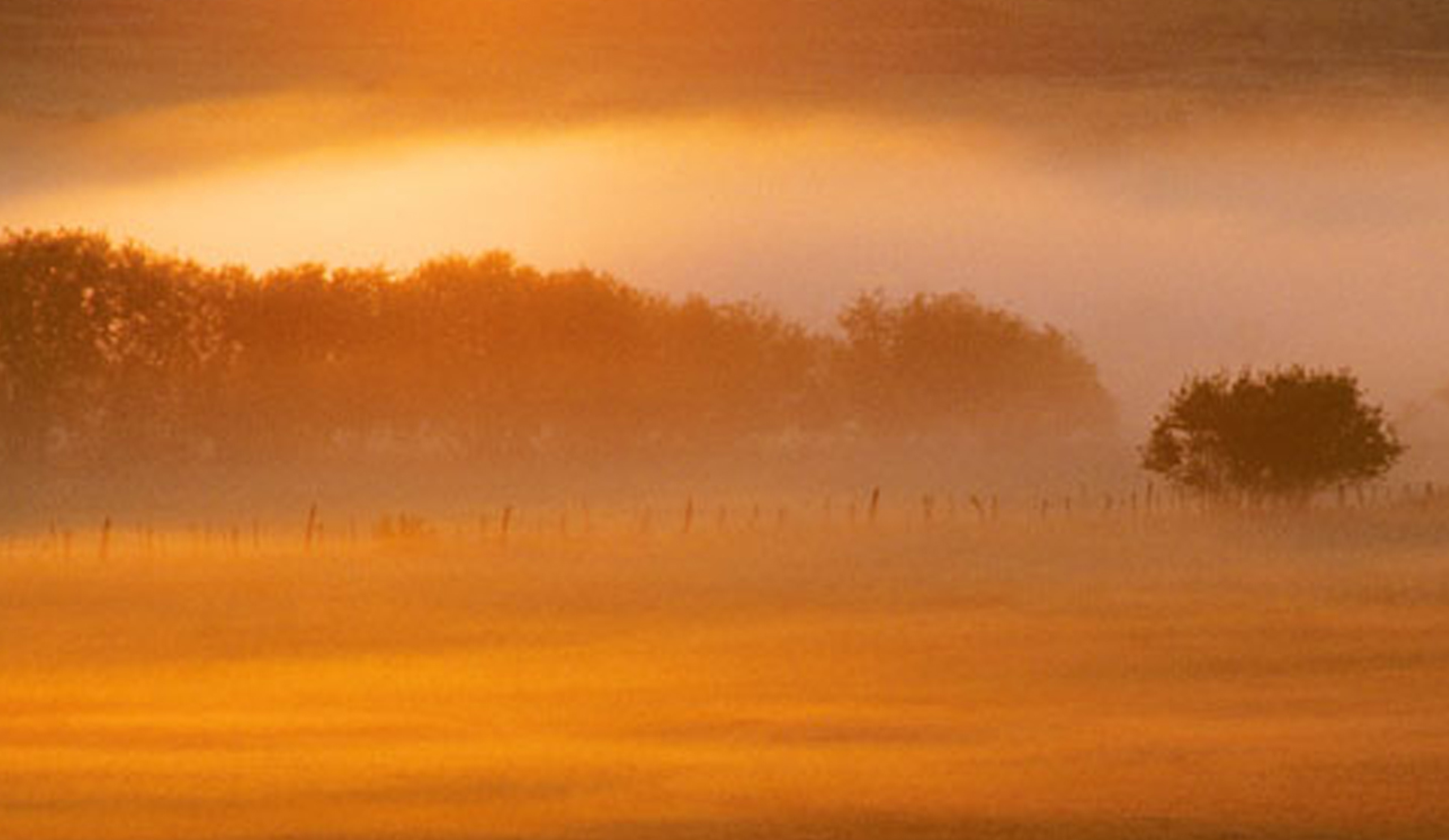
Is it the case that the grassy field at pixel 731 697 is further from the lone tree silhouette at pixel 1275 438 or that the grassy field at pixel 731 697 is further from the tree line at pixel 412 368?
the tree line at pixel 412 368

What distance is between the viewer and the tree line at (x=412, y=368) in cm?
14200

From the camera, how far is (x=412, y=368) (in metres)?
155

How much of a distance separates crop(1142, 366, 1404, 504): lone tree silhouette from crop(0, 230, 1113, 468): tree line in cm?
4812

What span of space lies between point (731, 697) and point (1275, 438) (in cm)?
6514

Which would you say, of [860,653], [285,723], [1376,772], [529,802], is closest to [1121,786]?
[1376,772]

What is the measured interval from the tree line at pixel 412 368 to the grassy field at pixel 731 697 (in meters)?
47.0

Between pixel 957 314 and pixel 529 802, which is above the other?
pixel 957 314

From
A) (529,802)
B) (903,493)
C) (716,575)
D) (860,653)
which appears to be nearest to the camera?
(529,802)

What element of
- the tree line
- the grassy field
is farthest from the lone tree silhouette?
the tree line

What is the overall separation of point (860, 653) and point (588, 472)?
9978cm

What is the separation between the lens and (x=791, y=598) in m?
75.3

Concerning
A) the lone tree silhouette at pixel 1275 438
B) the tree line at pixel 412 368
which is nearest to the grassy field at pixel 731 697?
the lone tree silhouette at pixel 1275 438

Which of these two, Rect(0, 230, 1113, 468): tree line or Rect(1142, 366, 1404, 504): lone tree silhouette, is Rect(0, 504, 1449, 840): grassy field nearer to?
Rect(1142, 366, 1404, 504): lone tree silhouette

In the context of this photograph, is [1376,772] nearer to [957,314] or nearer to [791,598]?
[791,598]
